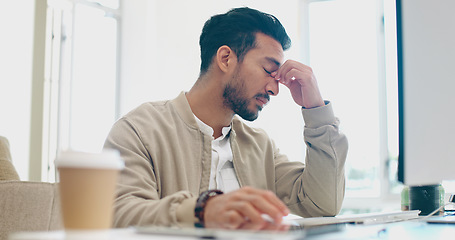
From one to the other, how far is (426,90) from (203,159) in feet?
2.36

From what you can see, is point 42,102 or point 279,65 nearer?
point 279,65

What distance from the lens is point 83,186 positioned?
0.55 meters

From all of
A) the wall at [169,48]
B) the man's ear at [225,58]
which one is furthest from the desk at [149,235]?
the wall at [169,48]

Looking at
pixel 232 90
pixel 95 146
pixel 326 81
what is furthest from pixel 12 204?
pixel 326 81

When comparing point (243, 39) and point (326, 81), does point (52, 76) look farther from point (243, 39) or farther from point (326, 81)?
point (243, 39)

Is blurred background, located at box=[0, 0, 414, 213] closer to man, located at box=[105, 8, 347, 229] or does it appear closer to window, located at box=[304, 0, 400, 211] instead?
window, located at box=[304, 0, 400, 211]

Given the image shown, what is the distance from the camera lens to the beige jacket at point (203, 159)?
1265mm

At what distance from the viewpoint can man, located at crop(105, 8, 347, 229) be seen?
4.25 ft

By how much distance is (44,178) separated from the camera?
387 cm

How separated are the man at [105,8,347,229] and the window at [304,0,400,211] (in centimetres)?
267

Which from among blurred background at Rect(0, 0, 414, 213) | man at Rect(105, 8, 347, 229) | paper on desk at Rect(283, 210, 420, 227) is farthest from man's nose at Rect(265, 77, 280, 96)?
blurred background at Rect(0, 0, 414, 213)

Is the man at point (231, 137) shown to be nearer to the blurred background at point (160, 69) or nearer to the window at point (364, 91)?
the blurred background at point (160, 69)

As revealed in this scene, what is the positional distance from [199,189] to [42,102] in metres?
2.77

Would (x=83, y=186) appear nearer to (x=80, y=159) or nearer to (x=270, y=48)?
(x=80, y=159)
